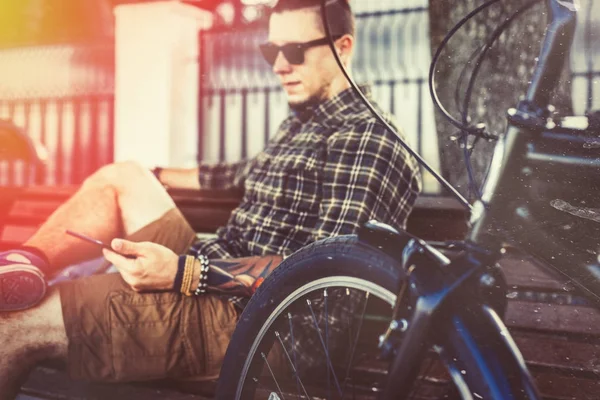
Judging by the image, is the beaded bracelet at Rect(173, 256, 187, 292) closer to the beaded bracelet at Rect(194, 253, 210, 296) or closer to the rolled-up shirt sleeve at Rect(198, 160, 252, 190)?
the beaded bracelet at Rect(194, 253, 210, 296)

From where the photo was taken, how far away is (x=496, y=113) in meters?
1.51

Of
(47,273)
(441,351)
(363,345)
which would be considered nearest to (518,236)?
(441,351)

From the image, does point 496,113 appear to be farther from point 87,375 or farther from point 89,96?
point 89,96

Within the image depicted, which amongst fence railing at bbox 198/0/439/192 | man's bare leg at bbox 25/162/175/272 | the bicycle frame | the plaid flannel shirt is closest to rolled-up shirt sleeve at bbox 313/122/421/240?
the plaid flannel shirt

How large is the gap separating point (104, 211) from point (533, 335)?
1.25m

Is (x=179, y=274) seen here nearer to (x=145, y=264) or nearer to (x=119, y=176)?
(x=145, y=264)

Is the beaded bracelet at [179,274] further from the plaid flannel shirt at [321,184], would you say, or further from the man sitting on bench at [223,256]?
the plaid flannel shirt at [321,184]

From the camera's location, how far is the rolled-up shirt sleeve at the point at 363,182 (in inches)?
58.2

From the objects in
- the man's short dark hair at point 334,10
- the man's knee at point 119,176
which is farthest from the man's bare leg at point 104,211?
the man's short dark hair at point 334,10

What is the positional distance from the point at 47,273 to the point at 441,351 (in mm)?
1182

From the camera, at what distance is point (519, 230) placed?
984 millimetres

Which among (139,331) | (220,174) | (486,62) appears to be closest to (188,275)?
(139,331)

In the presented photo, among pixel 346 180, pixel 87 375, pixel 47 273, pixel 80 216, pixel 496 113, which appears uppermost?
pixel 496 113

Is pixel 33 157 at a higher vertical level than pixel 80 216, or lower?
higher
